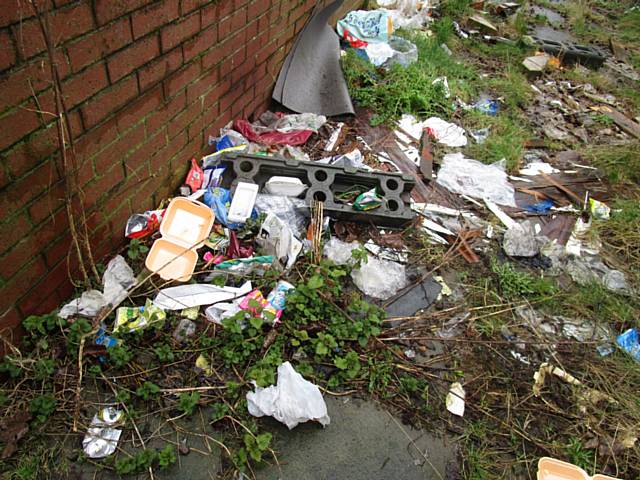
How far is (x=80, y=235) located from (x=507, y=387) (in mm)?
2432

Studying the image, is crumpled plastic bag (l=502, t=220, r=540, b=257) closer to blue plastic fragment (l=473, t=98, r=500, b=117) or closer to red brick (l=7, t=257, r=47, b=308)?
blue plastic fragment (l=473, t=98, r=500, b=117)

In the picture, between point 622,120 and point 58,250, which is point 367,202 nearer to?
point 58,250

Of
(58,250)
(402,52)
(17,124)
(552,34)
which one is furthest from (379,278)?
(552,34)

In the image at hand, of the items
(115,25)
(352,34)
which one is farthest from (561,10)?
(115,25)

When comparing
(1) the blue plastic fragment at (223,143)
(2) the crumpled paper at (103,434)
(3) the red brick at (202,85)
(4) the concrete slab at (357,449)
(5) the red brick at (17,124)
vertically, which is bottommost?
(4) the concrete slab at (357,449)

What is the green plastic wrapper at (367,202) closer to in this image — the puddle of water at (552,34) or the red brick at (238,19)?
the red brick at (238,19)

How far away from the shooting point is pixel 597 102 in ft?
18.1

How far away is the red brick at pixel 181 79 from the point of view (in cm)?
229

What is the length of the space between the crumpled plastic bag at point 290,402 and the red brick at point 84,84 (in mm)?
1535

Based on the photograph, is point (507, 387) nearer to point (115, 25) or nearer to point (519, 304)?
point (519, 304)

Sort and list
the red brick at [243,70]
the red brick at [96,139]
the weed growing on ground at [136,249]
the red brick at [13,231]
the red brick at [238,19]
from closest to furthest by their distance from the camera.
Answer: the red brick at [13,231] < the red brick at [96,139] < the weed growing on ground at [136,249] < the red brick at [238,19] < the red brick at [243,70]

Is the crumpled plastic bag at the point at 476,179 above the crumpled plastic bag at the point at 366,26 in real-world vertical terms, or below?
below

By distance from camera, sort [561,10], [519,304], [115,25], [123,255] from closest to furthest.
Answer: [115,25]
[123,255]
[519,304]
[561,10]

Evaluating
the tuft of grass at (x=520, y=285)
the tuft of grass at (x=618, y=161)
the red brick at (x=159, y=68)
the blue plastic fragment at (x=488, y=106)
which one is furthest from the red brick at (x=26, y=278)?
the tuft of grass at (x=618, y=161)
